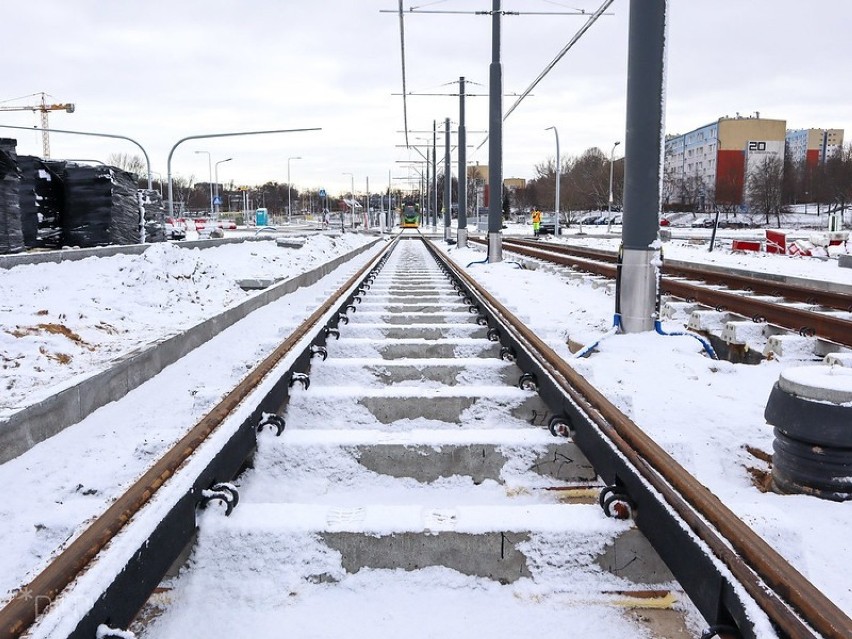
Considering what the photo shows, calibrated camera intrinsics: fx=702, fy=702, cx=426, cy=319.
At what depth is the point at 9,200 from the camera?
1131 centimetres

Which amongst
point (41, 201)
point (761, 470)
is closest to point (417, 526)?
point (761, 470)

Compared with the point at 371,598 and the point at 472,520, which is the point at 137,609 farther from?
the point at 472,520

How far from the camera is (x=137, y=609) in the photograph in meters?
2.12

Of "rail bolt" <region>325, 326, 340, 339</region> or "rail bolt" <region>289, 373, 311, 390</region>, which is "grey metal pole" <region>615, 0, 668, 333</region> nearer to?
"rail bolt" <region>325, 326, 340, 339</region>

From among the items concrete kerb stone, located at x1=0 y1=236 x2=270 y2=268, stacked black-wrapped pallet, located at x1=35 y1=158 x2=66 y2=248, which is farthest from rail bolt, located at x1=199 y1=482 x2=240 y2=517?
stacked black-wrapped pallet, located at x1=35 y1=158 x2=66 y2=248

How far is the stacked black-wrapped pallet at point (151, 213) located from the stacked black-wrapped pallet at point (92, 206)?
1.83 meters

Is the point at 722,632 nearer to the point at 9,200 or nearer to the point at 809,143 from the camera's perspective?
the point at 9,200

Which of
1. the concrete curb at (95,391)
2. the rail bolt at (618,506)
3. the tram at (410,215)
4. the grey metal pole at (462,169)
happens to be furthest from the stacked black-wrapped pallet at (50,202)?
the tram at (410,215)

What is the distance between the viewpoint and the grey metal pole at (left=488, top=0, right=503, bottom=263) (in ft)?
55.5

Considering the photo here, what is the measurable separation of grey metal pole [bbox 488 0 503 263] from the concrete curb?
34.9ft

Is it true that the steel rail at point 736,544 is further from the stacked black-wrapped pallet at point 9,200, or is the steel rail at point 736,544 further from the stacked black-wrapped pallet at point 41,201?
the stacked black-wrapped pallet at point 41,201

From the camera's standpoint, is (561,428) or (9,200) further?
(9,200)

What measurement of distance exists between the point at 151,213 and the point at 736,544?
18.9 metres

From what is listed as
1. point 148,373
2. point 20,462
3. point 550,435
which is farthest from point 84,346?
point 550,435
